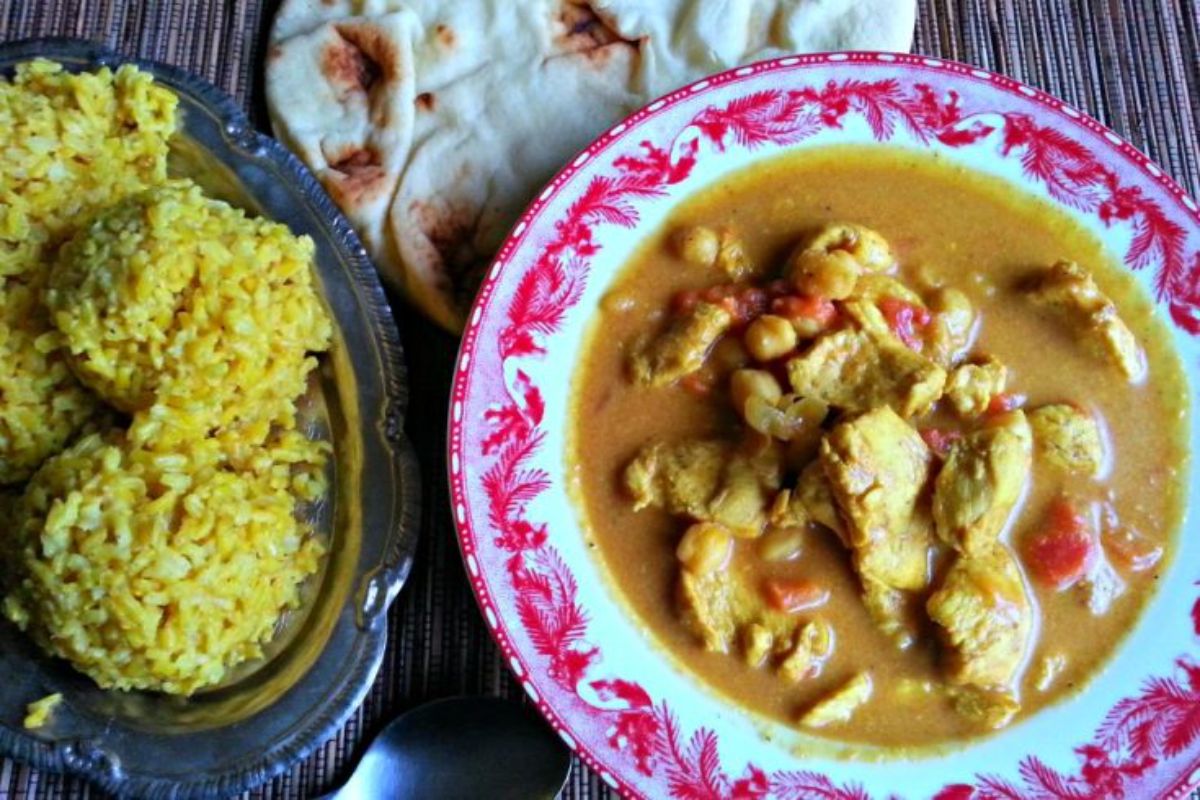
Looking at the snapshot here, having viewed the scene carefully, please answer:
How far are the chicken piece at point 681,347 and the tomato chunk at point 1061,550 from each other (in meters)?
0.96

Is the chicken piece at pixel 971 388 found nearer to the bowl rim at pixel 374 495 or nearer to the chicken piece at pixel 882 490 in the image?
the chicken piece at pixel 882 490

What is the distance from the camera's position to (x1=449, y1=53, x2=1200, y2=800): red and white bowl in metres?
2.74

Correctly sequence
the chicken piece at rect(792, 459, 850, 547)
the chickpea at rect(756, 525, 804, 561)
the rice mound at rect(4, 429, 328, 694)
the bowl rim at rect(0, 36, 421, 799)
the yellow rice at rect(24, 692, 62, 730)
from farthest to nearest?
1. the chickpea at rect(756, 525, 804, 561)
2. the chicken piece at rect(792, 459, 850, 547)
3. the bowl rim at rect(0, 36, 421, 799)
4. the yellow rice at rect(24, 692, 62, 730)
5. the rice mound at rect(4, 429, 328, 694)

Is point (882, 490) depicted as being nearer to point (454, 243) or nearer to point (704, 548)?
point (704, 548)

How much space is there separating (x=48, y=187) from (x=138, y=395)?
55cm

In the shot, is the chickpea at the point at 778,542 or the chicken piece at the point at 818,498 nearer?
the chicken piece at the point at 818,498

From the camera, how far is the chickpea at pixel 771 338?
9.40 feet

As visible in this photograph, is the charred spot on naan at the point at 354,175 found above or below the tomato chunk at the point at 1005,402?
below

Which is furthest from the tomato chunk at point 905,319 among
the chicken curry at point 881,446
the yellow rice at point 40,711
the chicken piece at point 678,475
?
the yellow rice at point 40,711

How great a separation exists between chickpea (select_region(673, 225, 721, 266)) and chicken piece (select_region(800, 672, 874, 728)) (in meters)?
1.14

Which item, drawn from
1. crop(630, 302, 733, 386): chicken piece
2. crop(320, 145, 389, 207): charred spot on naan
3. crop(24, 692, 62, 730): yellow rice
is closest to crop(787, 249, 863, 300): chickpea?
crop(630, 302, 733, 386): chicken piece

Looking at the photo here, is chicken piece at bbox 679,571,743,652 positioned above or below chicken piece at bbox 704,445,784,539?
below

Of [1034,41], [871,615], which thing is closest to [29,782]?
[871,615]

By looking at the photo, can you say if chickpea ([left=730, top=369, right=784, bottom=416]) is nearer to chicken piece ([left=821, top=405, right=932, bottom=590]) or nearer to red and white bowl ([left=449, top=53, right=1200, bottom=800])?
chicken piece ([left=821, top=405, right=932, bottom=590])
